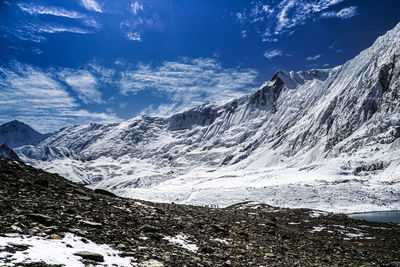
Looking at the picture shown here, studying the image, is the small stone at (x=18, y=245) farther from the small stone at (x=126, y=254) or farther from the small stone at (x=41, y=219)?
the small stone at (x=126, y=254)

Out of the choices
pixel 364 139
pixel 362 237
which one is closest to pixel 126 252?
pixel 362 237

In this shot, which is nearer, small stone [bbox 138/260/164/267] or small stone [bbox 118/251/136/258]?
small stone [bbox 138/260/164/267]

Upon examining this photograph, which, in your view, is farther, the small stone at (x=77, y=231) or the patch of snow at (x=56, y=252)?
the small stone at (x=77, y=231)

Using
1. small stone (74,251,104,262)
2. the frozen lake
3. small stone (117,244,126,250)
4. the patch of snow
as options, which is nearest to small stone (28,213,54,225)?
the patch of snow

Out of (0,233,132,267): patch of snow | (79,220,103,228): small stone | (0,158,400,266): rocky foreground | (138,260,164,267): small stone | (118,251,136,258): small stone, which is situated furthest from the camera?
(79,220,103,228): small stone

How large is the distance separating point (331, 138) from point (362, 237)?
498 feet

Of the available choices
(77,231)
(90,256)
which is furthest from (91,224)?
(90,256)

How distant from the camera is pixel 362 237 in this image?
21016mm

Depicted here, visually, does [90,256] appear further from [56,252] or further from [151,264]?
[151,264]

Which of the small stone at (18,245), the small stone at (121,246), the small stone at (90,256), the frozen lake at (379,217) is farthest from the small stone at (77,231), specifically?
the frozen lake at (379,217)

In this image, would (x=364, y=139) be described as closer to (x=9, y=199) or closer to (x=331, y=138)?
(x=331, y=138)

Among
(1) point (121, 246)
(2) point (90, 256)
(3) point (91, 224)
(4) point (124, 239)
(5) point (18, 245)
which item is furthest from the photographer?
(3) point (91, 224)

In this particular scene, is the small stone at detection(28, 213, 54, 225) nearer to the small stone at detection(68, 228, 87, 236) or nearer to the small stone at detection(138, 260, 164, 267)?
the small stone at detection(68, 228, 87, 236)

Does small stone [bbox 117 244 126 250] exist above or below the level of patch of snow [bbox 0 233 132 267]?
below
